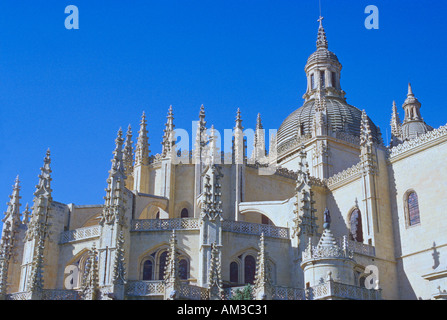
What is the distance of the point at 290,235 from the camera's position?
41.5 meters

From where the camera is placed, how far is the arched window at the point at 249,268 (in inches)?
1585

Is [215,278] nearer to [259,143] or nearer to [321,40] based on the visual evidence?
[259,143]

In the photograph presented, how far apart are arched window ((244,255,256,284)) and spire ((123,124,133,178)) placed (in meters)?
14.8

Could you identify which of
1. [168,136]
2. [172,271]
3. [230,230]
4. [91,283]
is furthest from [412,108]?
[91,283]

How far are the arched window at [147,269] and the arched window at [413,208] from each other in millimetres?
15816

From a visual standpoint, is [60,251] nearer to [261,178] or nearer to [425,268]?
[261,178]

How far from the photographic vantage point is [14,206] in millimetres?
47438

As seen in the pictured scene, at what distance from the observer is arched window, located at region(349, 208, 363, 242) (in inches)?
1778

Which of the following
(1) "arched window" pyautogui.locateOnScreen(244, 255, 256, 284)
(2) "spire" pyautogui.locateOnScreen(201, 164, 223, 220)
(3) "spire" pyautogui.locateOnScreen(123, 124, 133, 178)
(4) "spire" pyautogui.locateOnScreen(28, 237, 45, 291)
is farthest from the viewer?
(3) "spire" pyautogui.locateOnScreen(123, 124, 133, 178)

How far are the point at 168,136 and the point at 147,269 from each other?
483 inches

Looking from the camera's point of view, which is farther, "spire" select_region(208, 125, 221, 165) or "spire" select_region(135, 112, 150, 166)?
"spire" select_region(135, 112, 150, 166)

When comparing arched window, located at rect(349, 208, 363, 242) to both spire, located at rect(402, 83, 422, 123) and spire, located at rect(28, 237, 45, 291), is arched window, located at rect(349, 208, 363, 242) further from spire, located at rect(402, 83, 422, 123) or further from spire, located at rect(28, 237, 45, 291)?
spire, located at rect(402, 83, 422, 123)

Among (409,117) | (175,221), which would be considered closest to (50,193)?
(175,221)

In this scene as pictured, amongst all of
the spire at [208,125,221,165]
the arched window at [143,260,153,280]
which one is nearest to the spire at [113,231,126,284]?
the arched window at [143,260,153,280]
